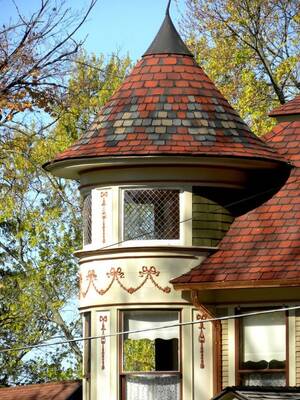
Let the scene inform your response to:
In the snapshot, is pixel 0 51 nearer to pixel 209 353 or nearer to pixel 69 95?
pixel 69 95

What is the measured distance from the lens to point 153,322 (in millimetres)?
35875

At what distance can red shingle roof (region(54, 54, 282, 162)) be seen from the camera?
1414 inches

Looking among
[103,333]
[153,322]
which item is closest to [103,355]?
[103,333]

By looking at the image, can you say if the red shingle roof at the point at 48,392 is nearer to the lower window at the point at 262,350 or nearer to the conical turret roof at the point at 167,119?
the conical turret roof at the point at 167,119

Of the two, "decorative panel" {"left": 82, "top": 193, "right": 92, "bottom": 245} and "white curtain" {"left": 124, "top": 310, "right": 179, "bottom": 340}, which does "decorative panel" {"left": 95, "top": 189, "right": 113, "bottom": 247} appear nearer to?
"decorative panel" {"left": 82, "top": 193, "right": 92, "bottom": 245}

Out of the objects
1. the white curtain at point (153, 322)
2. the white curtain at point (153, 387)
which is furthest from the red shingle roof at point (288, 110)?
the white curtain at point (153, 387)

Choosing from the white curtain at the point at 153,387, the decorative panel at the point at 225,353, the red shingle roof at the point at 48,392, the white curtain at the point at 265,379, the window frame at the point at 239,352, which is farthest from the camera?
the red shingle roof at the point at 48,392

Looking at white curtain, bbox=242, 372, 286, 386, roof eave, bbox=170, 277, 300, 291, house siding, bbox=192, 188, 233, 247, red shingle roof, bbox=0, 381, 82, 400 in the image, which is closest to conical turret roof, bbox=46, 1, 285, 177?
house siding, bbox=192, 188, 233, 247

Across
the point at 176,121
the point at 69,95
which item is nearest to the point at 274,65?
the point at 176,121

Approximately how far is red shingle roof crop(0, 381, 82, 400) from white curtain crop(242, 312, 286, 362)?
6998 mm

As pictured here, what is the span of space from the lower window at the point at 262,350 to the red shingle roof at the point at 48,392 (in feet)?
22.8

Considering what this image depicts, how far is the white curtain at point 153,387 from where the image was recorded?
117 ft

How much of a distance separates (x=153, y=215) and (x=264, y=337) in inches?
126

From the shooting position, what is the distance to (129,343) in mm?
59219
